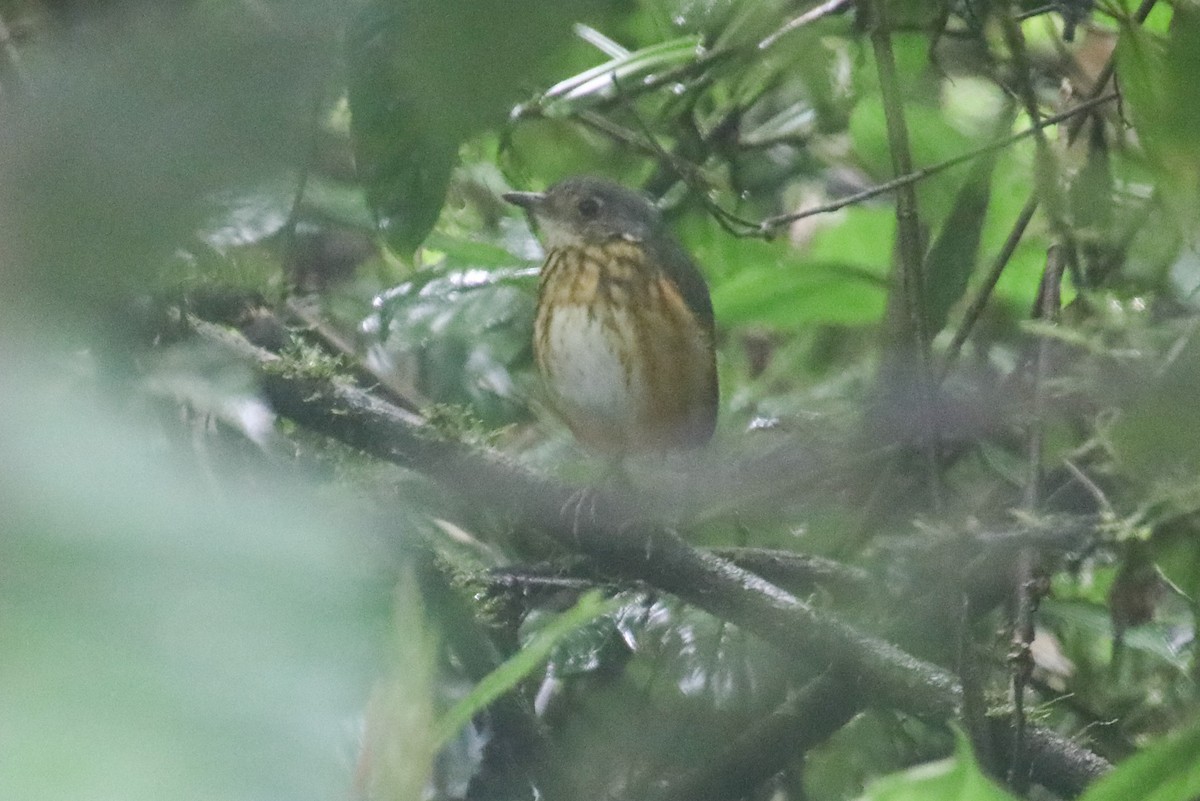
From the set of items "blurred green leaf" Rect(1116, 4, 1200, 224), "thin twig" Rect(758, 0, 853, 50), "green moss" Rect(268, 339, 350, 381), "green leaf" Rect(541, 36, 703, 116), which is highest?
"green leaf" Rect(541, 36, 703, 116)

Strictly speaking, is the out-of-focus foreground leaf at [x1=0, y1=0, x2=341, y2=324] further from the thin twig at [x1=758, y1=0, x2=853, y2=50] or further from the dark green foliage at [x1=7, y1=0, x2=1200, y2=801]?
the thin twig at [x1=758, y1=0, x2=853, y2=50]

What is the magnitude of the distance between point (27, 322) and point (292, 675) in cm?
10

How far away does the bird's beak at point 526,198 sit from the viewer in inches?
74.5

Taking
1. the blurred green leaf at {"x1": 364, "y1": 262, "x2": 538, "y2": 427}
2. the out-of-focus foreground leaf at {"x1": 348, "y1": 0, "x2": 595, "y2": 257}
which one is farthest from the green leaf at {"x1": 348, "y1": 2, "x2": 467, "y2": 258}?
the blurred green leaf at {"x1": 364, "y1": 262, "x2": 538, "y2": 427}

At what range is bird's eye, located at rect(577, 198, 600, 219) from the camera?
207 cm

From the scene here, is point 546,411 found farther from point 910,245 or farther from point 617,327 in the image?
point 910,245

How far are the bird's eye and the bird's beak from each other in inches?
2.9

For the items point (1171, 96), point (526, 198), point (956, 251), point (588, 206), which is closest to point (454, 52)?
point (1171, 96)

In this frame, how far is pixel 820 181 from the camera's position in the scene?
219 centimetres

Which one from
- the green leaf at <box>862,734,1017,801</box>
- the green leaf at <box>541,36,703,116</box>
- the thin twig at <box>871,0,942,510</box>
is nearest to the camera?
the green leaf at <box>862,734,1017,801</box>

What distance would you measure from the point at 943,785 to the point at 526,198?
62.8 inches

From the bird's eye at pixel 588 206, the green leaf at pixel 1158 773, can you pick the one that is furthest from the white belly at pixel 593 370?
the green leaf at pixel 1158 773

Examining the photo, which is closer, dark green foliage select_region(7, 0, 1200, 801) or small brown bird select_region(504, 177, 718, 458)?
dark green foliage select_region(7, 0, 1200, 801)

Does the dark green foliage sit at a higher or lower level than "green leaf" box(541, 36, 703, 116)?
lower
